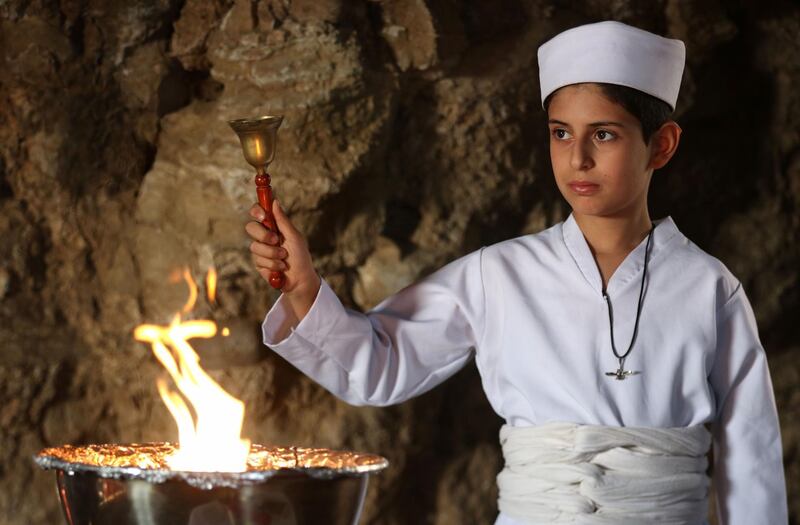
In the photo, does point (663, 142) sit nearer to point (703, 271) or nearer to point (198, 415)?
point (703, 271)

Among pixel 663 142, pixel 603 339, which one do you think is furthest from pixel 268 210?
pixel 663 142

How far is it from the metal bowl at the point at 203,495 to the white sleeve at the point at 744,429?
0.83 metres

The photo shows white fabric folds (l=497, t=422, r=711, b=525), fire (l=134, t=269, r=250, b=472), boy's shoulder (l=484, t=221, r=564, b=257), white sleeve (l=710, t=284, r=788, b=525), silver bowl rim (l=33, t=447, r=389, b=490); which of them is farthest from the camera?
boy's shoulder (l=484, t=221, r=564, b=257)

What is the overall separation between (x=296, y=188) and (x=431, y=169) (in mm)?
→ 461

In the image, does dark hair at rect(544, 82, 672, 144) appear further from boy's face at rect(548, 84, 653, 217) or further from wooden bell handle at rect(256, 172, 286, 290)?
wooden bell handle at rect(256, 172, 286, 290)

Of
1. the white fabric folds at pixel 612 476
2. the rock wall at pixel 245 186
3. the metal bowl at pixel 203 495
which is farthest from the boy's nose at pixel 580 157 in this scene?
the rock wall at pixel 245 186

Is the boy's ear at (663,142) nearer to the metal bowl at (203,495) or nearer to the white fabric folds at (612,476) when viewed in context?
the white fabric folds at (612,476)

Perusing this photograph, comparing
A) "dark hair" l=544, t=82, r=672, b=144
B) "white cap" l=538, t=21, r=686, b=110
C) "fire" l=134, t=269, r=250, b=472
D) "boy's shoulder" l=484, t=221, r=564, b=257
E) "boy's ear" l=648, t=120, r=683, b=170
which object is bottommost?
"fire" l=134, t=269, r=250, b=472

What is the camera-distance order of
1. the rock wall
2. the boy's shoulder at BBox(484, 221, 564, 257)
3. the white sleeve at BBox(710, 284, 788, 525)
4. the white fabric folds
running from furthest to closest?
1. the rock wall
2. the boy's shoulder at BBox(484, 221, 564, 257)
3. the white sleeve at BBox(710, 284, 788, 525)
4. the white fabric folds

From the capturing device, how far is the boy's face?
214 centimetres

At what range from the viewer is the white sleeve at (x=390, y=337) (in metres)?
2.22

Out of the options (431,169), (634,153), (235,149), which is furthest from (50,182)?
(634,153)

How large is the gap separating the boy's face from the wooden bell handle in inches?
22.6

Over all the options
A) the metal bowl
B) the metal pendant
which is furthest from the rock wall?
Result: the metal bowl
